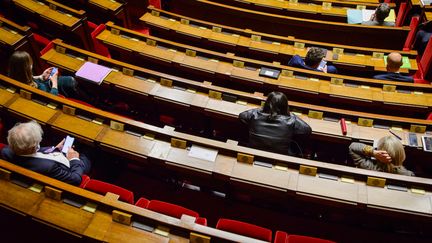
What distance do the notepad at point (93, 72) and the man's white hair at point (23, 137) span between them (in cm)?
71

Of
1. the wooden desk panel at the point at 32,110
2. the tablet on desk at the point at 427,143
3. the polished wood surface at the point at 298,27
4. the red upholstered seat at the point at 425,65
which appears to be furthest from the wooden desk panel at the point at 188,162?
the red upholstered seat at the point at 425,65

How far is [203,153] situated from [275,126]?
1.33 feet

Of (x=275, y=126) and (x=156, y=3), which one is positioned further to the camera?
(x=156, y=3)

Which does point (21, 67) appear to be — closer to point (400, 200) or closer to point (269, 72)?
point (269, 72)

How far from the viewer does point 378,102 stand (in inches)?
91.8

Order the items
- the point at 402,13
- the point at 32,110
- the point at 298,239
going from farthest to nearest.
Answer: the point at 402,13, the point at 32,110, the point at 298,239

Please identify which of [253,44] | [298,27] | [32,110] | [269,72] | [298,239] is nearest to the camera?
[298,239]

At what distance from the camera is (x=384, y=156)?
1.82m

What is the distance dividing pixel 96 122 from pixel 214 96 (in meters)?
0.69

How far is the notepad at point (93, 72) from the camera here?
2369 mm

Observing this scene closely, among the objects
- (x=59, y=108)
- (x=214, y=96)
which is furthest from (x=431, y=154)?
(x=59, y=108)

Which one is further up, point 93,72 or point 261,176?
point 93,72

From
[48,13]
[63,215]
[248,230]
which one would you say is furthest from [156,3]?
[248,230]

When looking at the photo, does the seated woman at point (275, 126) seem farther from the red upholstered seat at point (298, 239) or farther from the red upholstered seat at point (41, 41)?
the red upholstered seat at point (41, 41)
